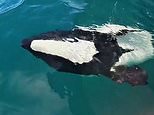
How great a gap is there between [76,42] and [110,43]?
37cm

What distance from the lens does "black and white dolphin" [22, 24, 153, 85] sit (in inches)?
158

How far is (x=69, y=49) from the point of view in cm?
423

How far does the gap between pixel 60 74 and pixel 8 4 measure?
1895mm

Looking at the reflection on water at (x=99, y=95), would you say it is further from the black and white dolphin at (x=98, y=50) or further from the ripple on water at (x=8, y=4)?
the ripple on water at (x=8, y=4)

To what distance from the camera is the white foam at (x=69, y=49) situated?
4.12 m

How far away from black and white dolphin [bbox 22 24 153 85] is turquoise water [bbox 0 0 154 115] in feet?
0.28

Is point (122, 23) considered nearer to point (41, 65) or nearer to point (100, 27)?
point (100, 27)

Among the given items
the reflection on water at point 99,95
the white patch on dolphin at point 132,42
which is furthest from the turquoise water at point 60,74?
the white patch on dolphin at point 132,42

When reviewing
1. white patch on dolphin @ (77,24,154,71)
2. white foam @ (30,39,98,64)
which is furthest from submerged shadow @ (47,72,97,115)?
white patch on dolphin @ (77,24,154,71)

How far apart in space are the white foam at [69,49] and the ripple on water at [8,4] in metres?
1.18

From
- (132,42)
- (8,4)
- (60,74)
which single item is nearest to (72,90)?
(60,74)

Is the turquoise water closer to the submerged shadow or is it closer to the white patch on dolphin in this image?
the submerged shadow

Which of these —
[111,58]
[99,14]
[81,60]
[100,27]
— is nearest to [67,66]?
[81,60]

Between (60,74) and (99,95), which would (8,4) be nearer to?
(60,74)
